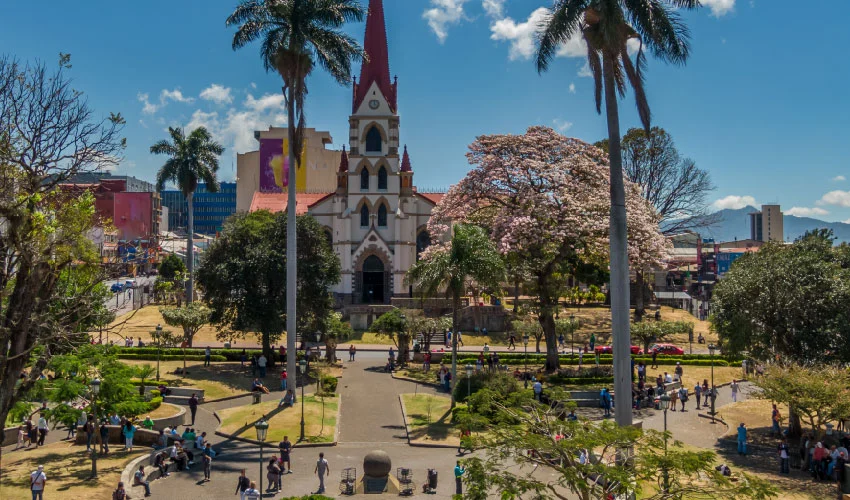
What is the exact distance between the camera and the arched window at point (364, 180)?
60094mm

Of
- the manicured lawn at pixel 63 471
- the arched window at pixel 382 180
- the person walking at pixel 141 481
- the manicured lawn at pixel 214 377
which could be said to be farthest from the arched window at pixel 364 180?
the person walking at pixel 141 481

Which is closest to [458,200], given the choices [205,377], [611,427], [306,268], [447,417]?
[306,268]

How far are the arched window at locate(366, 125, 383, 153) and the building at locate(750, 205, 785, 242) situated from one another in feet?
347

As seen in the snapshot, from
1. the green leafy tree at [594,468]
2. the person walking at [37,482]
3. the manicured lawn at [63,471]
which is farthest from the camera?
the manicured lawn at [63,471]

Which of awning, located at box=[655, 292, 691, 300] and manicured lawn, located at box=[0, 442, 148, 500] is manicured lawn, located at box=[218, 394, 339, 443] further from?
awning, located at box=[655, 292, 691, 300]

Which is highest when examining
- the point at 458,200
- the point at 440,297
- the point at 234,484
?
the point at 458,200

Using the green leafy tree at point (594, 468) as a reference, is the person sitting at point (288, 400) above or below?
below

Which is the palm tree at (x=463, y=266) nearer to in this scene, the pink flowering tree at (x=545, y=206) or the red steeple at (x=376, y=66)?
the pink flowering tree at (x=545, y=206)

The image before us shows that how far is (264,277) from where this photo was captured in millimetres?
37969

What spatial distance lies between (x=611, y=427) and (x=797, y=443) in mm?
16436

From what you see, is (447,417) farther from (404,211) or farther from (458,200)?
(404,211)

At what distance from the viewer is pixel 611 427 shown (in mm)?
14180

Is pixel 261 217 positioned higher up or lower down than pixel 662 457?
higher up

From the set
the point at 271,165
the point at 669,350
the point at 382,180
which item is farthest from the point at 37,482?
the point at 271,165
